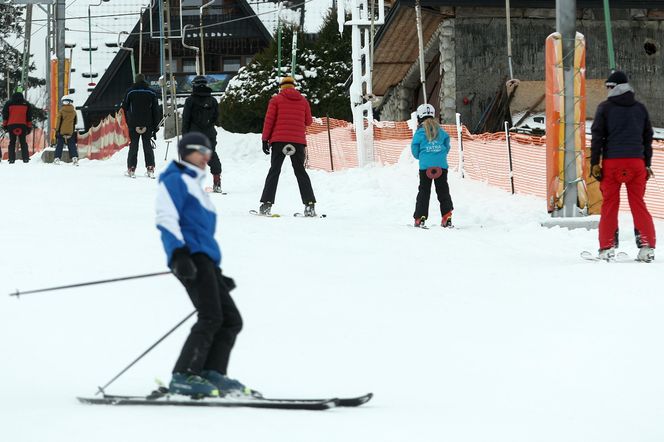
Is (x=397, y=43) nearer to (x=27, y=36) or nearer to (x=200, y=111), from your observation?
(x=200, y=111)

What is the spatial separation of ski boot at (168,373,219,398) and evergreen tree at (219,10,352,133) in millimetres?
34819

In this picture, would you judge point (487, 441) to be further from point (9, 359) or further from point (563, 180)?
point (563, 180)

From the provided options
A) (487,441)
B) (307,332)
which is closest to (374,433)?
(487,441)

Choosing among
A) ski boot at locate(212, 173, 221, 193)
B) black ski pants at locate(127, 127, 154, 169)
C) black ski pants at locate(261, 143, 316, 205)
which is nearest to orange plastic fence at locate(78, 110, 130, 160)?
black ski pants at locate(127, 127, 154, 169)

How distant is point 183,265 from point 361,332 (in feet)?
7.65

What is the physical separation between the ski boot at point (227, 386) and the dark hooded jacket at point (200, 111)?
10602mm

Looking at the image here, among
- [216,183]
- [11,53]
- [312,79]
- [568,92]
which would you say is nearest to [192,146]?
[568,92]

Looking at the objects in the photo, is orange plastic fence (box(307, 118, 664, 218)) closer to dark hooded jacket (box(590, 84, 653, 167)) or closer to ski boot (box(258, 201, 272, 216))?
dark hooded jacket (box(590, 84, 653, 167))

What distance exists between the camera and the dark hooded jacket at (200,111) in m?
16.6

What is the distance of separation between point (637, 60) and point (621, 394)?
22702 mm

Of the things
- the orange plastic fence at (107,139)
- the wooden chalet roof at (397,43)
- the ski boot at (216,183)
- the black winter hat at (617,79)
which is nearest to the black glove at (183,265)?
the black winter hat at (617,79)

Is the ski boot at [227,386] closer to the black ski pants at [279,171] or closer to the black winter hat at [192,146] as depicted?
the black winter hat at [192,146]

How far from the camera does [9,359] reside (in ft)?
22.9

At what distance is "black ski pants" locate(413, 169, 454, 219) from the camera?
46.4 feet
